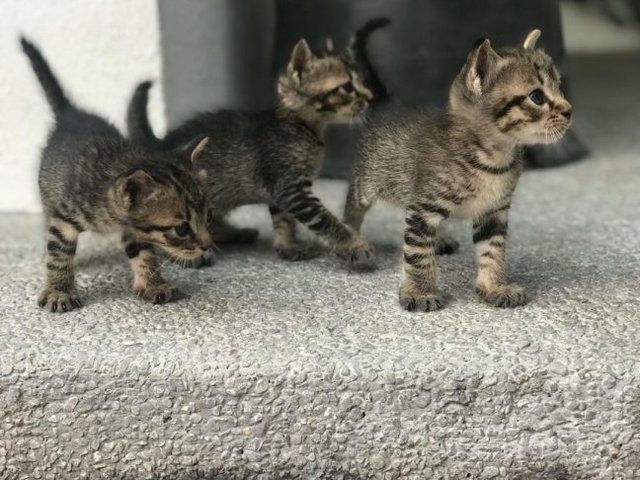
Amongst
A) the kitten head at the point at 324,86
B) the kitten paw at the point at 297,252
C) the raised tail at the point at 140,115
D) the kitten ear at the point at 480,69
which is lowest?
the kitten paw at the point at 297,252

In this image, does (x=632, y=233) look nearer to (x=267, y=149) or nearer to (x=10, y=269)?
(x=267, y=149)

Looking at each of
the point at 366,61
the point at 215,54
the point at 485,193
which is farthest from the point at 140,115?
the point at 485,193

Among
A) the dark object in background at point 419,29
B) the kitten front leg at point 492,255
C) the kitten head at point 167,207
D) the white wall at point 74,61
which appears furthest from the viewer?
the dark object in background at point 419,29

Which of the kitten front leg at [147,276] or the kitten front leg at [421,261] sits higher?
the kitten front leg at [421,261]

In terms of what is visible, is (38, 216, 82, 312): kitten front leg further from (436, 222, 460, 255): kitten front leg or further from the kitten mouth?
the kitten mouth

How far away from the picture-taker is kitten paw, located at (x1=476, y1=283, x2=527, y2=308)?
2.05 metres

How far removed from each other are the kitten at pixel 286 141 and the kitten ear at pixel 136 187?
1.54 feet

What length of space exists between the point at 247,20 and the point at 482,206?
5.93ft

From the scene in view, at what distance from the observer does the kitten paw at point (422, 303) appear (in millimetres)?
2039

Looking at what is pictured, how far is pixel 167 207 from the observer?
200 cm

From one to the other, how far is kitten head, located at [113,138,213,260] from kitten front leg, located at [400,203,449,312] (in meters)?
0.53

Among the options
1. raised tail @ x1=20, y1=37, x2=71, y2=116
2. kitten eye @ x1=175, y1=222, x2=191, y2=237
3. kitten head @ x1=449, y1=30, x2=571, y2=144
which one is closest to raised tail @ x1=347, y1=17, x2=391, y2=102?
kitten head @ x1=449, y1=30, x2=571, y2=144

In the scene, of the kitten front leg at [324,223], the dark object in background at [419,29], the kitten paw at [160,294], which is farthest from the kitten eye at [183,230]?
the dark object in background at [419,29]

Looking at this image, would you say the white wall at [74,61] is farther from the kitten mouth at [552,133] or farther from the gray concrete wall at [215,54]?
the kitten mouth at [552,133]
